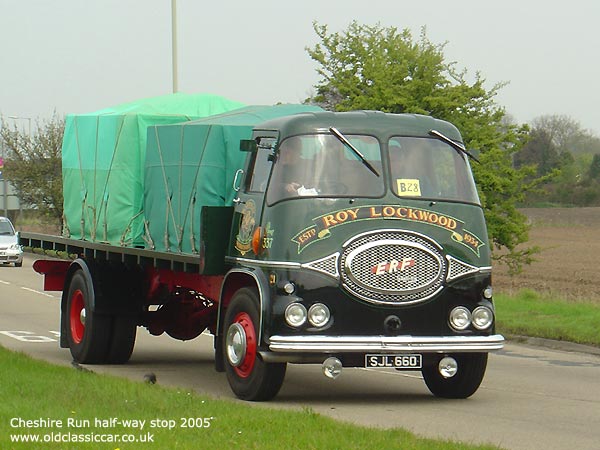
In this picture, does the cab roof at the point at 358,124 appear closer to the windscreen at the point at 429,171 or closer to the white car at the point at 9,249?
the windscreen at the point at 429,171

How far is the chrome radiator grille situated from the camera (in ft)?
39.2

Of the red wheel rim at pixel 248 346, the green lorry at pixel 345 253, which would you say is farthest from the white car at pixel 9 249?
the red wheel rim at pixel 248 346

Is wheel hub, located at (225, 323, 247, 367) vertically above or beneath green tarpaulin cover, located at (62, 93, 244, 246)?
beneath

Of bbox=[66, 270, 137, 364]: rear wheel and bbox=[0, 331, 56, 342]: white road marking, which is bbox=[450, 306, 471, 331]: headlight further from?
bbox=[0, 331, 56, 342]: white road marking

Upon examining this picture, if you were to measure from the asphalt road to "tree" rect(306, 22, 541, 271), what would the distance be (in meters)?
10.8

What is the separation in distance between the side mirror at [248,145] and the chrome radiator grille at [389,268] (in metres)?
1.53

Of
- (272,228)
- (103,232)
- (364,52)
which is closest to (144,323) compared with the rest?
(103,232)

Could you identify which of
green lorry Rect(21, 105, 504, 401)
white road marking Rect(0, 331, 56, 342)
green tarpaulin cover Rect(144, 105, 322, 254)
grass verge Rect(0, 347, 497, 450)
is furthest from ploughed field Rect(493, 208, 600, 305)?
grass verge Rect(0, 347, 497, 450)

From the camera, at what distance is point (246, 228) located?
41.6 ft

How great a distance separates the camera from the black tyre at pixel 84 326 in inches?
626

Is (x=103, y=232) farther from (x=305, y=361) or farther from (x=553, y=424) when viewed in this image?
(x=553, y=424)

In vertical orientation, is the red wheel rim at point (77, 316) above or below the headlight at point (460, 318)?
below

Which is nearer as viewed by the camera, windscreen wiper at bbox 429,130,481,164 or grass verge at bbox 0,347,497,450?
grass verge at bbox 0,347,497,450

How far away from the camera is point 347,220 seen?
1210 cm
